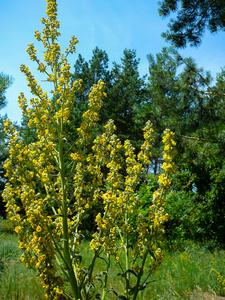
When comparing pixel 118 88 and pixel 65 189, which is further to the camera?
pixel 118 88

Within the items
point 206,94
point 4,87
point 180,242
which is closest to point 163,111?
point 206,94

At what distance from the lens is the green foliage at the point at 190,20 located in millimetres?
5262

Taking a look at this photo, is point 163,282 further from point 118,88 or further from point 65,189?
point 118,88

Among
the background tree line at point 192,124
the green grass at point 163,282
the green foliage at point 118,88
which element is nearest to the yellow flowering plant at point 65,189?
the green grass at point 163,282

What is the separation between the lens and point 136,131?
15.7 meters

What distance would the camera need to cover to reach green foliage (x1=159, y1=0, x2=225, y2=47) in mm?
5262

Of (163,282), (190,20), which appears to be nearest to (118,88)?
(190,20)

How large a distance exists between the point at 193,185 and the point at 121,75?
37.1ft

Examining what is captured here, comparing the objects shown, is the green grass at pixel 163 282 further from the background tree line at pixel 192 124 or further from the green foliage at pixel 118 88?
the green foliage at pixel 118 88

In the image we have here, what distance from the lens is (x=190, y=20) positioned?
216 inches

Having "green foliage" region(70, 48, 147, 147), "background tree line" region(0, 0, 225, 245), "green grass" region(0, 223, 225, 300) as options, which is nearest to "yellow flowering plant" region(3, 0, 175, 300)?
"green grass" region(0, 223, 225, 300)

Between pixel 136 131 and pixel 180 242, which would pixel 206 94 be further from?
pixel 136 131

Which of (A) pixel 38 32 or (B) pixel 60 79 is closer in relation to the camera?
(B) pixel 60 79

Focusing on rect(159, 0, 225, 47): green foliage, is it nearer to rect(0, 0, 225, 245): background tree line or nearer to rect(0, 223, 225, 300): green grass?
rect(0, 0, 225, 245): background tree line
